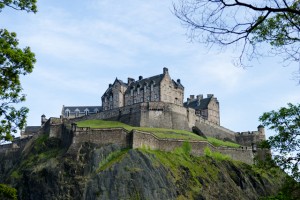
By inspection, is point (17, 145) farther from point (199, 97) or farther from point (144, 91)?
point (199, 97)

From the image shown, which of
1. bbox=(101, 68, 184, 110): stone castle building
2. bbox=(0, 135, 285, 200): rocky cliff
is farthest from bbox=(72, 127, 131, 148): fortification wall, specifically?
bbox=(101, 68, 184, 110): stone castle building

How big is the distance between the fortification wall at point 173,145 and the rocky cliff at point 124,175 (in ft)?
3.58

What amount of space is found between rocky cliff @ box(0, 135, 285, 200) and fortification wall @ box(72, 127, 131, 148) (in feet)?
2.92

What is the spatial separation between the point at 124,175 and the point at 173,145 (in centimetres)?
1146

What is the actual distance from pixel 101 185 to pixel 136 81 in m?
35.7

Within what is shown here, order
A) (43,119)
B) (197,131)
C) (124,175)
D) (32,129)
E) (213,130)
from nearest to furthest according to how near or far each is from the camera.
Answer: (124,175) < (197,131) < (213,130) < (43,119) < (32,129)

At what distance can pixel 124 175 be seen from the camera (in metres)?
48.2

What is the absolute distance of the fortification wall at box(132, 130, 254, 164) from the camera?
54.6m

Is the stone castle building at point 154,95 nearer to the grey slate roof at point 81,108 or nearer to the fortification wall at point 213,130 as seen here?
the fortification wall at point 213,130

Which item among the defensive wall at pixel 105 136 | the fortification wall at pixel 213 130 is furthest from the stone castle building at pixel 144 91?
the defensive wall at pixel 105 136

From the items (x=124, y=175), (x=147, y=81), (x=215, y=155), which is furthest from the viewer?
(x=147, y=81)

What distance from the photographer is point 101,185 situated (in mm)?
47750

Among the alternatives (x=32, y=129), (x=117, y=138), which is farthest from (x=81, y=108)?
(x=117, y=138)

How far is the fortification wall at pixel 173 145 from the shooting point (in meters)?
54.6
